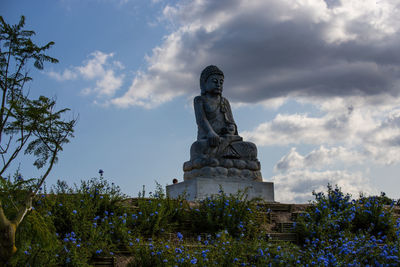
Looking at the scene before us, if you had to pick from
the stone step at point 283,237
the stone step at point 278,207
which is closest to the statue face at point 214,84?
the stone step at point 278,207

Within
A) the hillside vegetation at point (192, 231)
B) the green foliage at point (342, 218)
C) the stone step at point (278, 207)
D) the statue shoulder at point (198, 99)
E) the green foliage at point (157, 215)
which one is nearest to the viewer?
the hillside vegetation at point (192, 231)

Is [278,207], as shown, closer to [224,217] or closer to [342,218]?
[342,218]

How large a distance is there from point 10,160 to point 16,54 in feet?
4.42

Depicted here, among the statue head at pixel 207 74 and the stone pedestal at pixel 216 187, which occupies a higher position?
the statue head at pixel 207 74

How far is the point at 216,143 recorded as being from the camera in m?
10.7

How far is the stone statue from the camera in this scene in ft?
34.8

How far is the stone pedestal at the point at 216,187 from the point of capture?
10109 mm

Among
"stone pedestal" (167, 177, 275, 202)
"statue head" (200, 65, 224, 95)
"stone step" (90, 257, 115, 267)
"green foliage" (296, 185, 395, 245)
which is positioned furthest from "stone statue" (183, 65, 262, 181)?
"stone step" (90, 257, 115, 267)

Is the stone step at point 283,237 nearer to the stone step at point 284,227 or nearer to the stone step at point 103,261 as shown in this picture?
the stone step at point 284,227

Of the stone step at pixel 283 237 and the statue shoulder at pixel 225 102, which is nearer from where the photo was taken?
the stone step at pixel 283 237

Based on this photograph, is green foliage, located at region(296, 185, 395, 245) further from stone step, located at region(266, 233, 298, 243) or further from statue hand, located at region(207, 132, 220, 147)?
statue hand, located at region(207, 132, 220, 147)

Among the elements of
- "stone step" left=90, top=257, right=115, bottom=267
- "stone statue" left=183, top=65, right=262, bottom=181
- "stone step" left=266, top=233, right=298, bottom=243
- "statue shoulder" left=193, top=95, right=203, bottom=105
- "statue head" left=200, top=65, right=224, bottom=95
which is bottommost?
"stone step" left=90, top=257, right=115, bottom=267

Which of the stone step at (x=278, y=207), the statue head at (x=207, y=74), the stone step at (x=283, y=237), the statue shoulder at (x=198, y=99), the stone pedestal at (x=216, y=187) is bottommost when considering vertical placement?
the stone step at (x=283, y=237)

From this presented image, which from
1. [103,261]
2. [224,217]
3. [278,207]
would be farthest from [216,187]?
[103,261]
